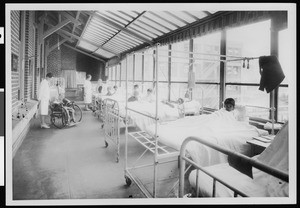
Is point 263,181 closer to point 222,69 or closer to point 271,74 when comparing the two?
point 271,74

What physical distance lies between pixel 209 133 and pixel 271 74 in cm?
101

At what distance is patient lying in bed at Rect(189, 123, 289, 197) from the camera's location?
63.2 inches

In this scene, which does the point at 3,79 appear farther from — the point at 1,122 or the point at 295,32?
the point at 295,32

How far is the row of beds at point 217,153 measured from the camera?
1.36 meters

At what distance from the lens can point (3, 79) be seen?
83.7 inches

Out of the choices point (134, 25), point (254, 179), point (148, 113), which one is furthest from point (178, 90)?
point (254, 179)

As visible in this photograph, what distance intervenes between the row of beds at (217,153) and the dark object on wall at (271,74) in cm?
68

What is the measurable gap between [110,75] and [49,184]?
1277cm

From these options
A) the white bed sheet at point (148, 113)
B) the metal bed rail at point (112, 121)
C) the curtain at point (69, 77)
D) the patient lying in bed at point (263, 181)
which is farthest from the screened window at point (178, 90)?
the curtain at point (69, 77)

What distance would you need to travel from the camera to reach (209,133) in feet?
9.50

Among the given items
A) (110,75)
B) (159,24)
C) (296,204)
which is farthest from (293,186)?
(110,75)

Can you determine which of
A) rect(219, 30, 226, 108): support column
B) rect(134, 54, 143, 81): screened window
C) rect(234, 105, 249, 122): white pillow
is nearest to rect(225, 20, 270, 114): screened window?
rect(219, 30, 226, 108): support column

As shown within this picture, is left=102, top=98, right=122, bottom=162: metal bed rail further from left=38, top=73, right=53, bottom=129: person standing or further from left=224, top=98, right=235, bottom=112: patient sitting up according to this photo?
left=38, top=73, right=53, bottom=129: person standing

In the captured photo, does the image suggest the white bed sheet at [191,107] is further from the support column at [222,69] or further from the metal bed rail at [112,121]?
the metal bed rail at [112,121]
